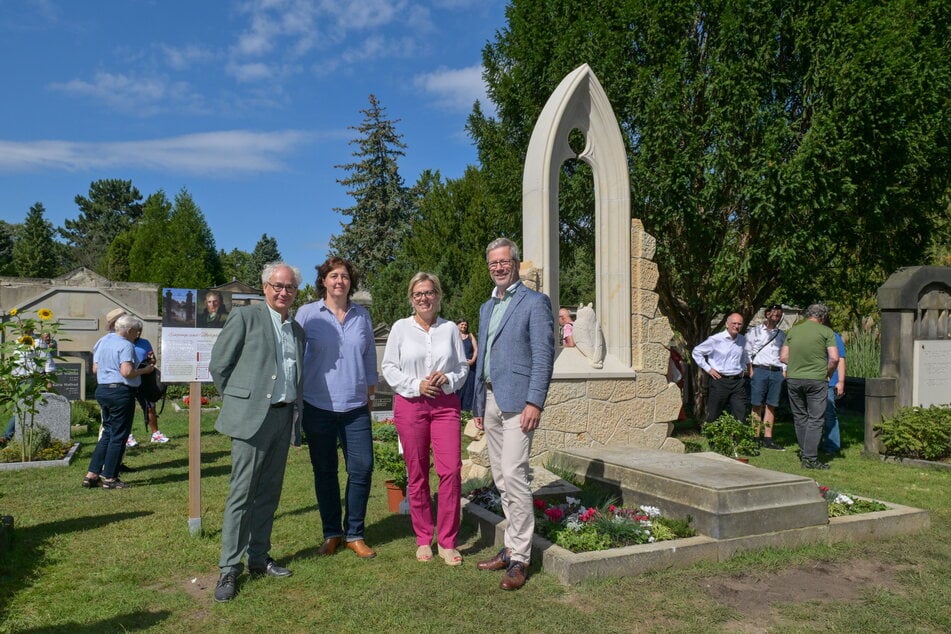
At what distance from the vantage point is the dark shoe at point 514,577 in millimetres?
3973

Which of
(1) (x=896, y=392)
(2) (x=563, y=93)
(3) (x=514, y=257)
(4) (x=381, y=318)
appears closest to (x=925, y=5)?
(1) (x=896, y=392)

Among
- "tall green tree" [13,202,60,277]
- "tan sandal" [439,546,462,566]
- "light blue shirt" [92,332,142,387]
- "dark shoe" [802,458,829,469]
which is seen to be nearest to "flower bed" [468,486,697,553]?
"tan sandal" [439,546,462,566]

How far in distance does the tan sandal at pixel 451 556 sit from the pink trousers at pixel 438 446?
0.11 feet

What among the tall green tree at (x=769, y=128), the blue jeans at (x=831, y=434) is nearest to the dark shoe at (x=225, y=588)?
the blue jeans at (x=831, y=434)

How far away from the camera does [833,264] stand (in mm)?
12547

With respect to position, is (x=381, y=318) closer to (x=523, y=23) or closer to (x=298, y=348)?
(x=523, y=23)

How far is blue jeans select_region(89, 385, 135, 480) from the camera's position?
22.8 ft

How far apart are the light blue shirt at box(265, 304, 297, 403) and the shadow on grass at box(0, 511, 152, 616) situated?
184 centimetres

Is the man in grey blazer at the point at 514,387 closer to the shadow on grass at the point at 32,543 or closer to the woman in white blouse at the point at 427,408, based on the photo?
the woman in white blouse at the point at 427,408

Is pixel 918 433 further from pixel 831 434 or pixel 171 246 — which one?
pixel 171 246

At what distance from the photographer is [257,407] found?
4.07 meters

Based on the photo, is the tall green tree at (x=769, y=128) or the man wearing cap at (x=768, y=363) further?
the man wearing cap at (x=768, y=363)

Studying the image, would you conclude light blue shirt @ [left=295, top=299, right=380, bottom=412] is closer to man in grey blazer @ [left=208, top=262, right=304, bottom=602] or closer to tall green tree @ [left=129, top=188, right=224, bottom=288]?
man in grey blazer @ [left=208, top=262, right=304, bottom=602]

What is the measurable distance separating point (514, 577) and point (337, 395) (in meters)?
1.58
